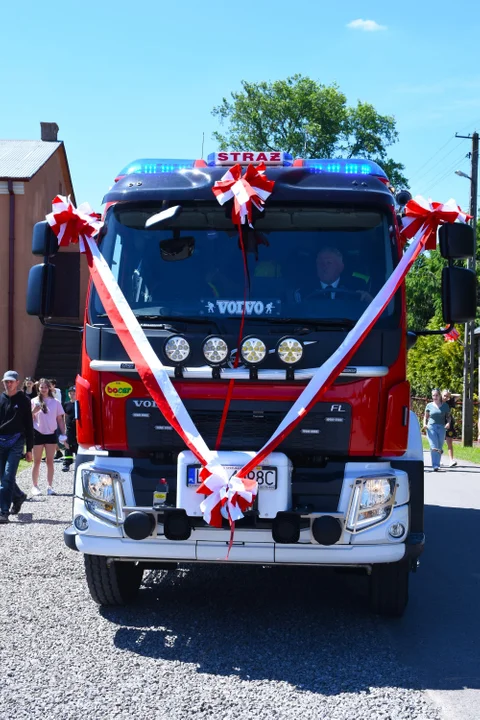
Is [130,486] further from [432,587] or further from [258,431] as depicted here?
[432,587]

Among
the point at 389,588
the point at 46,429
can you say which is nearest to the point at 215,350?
the point at 389,588

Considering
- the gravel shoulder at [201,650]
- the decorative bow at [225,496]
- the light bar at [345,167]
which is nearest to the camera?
the gravel shoulder at [201,650]

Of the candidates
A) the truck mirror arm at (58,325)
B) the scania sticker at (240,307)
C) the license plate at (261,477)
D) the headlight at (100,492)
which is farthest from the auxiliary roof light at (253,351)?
the truck mirror arm at (58,325)

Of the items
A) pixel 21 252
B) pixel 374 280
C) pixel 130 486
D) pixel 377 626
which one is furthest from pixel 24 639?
pixel 21 252

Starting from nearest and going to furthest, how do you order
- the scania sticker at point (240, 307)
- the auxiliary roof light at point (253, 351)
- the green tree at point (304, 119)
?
the auxiliary roof light at point (253, 351), the scania sticker at point (240, 307), the green tree at point (304, 119)

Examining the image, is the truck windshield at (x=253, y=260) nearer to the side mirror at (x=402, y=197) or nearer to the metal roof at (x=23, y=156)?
the side mirror at (x=402, y=197)

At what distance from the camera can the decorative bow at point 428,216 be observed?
20.5 ft

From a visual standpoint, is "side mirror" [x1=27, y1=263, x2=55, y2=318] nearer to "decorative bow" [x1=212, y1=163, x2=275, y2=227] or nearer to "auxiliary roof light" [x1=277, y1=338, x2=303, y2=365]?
"decorative bow" [x1=212, y1=163, x2=275, y2=227]

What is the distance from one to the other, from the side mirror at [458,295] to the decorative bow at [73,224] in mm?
2318

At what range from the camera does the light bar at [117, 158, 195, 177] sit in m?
6.39

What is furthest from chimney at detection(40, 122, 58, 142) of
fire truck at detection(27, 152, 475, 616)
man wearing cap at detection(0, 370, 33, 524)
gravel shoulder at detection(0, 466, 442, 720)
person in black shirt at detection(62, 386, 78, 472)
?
fire truck at detection(27, 152, 475, 616)

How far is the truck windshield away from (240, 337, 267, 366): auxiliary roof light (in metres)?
0.28

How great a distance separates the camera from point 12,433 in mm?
10969

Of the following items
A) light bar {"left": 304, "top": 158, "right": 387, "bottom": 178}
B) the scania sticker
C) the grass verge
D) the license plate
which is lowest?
the grass verge
